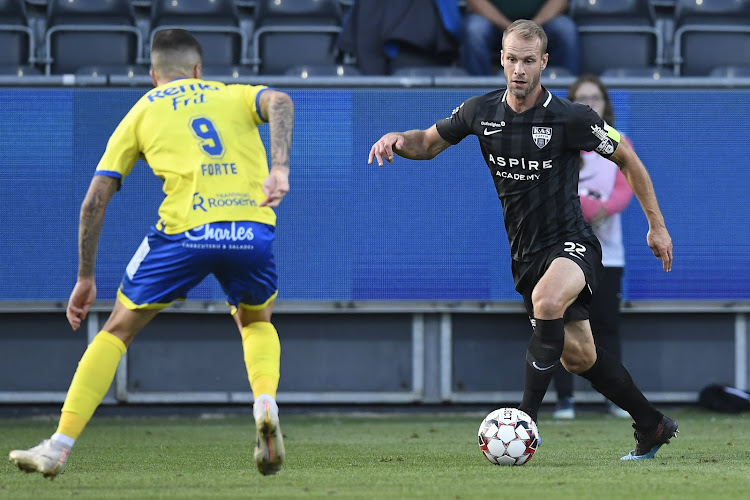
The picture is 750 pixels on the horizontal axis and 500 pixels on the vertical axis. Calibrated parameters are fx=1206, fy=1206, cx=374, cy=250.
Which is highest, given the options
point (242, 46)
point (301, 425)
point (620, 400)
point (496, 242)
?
point (242, 46)

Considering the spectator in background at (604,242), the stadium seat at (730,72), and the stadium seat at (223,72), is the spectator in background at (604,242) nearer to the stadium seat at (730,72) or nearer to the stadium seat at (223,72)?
the stadium seat at (730,72)

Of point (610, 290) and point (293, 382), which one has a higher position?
point (610, 290)

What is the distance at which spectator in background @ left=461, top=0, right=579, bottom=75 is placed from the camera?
31.6ft

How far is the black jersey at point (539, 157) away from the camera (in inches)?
229

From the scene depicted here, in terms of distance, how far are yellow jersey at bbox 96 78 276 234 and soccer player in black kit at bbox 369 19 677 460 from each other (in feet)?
2.94

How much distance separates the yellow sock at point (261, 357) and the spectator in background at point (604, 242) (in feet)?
12.7

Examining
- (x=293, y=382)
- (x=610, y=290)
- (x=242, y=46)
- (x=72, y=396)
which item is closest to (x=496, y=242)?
(x=610, y=290)

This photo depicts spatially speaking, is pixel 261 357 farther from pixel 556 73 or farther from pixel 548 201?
pixel 556 73

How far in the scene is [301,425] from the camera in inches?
332

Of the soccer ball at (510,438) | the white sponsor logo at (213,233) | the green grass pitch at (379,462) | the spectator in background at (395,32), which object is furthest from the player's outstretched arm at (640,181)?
the spectator in background at (395,32)

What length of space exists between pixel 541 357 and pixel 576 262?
1.59ft

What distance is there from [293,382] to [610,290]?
2447 mm

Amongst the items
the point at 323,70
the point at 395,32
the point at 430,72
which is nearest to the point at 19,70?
the point at 323,70

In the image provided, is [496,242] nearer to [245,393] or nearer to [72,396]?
[245,393]
